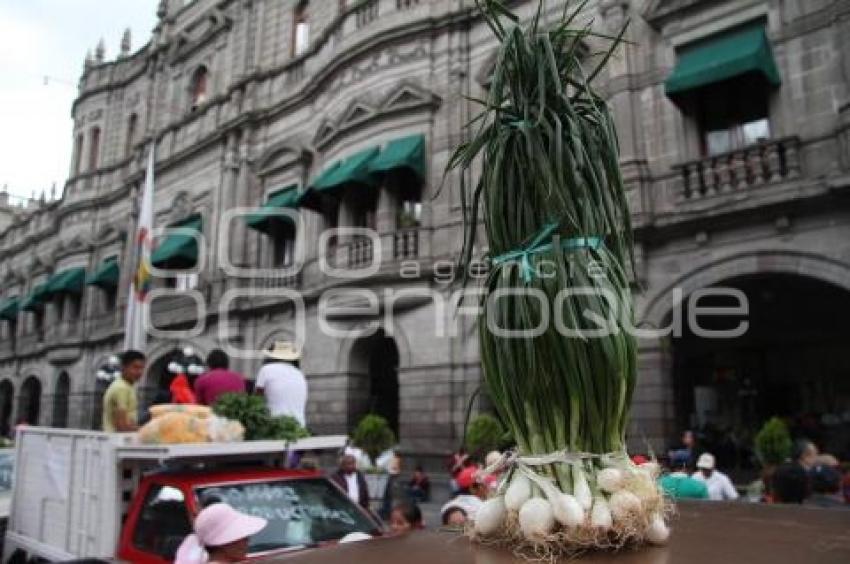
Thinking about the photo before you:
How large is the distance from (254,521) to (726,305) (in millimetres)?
9594

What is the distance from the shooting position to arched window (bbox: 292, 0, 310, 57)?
1969 cm

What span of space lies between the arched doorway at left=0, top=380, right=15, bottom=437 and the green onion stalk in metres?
37.1

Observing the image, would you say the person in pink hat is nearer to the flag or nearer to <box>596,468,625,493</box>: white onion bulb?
<box>596,468,625,493</box>: white onion bulb

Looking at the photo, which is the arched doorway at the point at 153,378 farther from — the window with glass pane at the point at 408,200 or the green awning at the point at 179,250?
the window with glass pane at the point at 408,200

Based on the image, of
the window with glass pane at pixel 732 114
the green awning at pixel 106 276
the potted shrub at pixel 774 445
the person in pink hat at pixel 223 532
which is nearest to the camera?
the person in pink hat at pixel 223 532

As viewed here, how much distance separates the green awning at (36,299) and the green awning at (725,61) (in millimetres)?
25142

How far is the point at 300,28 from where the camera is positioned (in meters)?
19.9

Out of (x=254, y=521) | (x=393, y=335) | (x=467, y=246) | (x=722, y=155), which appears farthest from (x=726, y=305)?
(x=467, y=246)

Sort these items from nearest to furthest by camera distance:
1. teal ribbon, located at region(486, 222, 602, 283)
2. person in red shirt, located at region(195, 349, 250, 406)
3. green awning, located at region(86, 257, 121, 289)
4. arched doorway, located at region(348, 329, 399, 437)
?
teal ribbon, located at region(486, 222, 602, 283) → person in red shirt, located at region(195, 349, 250, 406) → arched doorway, located at region(348, 329, 399, 437) → green awning, located at region(86, 257, 121, 289)

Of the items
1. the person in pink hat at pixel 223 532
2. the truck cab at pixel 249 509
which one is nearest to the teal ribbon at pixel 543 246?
the person in pink hat at pixel 223 532

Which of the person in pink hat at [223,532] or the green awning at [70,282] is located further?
the green awning at [70,282]

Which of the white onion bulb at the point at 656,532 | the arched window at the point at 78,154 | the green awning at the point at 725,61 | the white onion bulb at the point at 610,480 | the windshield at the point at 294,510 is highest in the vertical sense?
the arched window at the point at 78,154

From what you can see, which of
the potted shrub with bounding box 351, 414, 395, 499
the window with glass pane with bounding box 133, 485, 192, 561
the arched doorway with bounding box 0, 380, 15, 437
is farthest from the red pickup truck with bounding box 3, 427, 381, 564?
the arched doorway with bounding box 0, 380, 15, 437

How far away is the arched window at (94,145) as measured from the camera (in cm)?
2838
